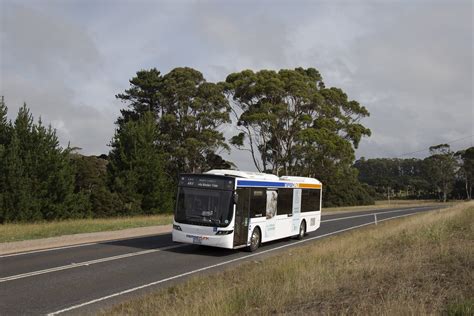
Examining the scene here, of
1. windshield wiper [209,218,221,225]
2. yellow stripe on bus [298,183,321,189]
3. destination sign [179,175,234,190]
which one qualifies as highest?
yellow stripe on bus [298,183,321,189]

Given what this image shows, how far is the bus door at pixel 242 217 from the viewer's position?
15.6 metres

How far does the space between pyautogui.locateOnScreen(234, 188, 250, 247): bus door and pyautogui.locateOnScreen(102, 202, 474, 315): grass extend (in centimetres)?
345

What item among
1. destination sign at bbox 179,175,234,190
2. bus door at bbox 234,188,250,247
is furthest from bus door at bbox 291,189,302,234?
destination sign at bbox 179,175,234,190

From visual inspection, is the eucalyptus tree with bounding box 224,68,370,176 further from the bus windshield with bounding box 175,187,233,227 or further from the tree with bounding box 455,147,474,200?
the tree with bounding box 455,147,474,200

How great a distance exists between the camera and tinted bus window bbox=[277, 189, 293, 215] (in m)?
18.9

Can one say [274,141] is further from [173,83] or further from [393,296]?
[393,296]

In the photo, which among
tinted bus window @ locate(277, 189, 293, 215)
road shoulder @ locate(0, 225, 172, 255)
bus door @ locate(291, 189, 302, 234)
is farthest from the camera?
bus door @ locate(291, 189, 302, 234)

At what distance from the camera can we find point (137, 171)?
132 ft

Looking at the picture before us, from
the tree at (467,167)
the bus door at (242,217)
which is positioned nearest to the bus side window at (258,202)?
the bus door at (242,217)

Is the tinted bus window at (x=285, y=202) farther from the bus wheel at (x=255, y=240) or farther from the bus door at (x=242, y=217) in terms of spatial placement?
the bus door at (x=242, y=217)

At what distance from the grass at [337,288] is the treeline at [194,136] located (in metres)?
25.1

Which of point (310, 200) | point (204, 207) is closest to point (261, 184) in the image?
point (204, 207)

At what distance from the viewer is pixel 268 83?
45.2 m

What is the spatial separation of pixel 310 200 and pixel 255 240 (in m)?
6.23
